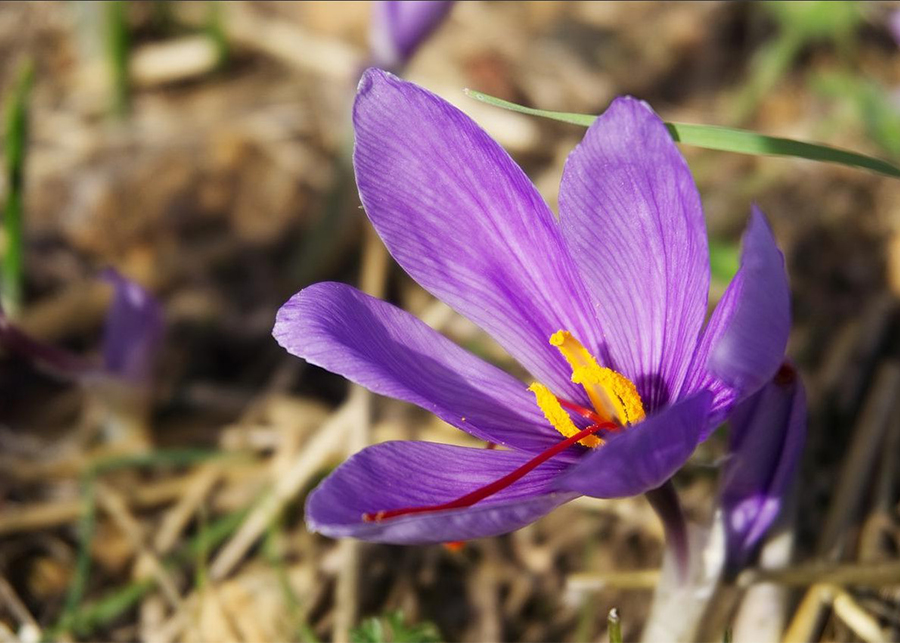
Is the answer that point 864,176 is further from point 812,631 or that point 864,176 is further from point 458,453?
point 458,453

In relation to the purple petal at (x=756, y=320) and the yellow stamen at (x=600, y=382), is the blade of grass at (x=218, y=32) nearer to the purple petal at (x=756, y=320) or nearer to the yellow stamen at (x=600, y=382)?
the yellow stamen at (x=600, y=382)

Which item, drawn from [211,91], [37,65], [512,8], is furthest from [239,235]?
[512,8]

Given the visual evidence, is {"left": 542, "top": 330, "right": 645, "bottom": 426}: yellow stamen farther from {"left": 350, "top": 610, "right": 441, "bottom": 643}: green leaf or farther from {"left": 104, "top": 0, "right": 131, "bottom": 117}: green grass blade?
{"left": 104, "top": 0, "right": 131, "bottom": 117}: green grass blade

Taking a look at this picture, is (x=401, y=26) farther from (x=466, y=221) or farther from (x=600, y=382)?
(x=600, y=382)

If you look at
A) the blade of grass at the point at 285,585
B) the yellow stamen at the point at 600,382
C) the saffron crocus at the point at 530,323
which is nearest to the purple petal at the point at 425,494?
the saffron crocus at the point at 530,323

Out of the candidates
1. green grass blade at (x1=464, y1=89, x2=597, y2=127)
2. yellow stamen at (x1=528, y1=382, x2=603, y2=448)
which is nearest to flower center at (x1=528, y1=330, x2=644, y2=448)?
yellow stamen at (x1=528, y1=382, x2=603, y2=448)

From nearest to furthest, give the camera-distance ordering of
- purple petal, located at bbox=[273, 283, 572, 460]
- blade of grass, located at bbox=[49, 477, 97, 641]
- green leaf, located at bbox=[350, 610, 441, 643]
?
1. purple petal, located at bbox=[273, 283, 572, 460]
2. green leaf, located at bbox=[350, 610, 441, 643]
3. blade of grass, located at bbox=[49, 477, 97, 641]

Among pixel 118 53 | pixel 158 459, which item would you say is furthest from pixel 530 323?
pixel 118 53
